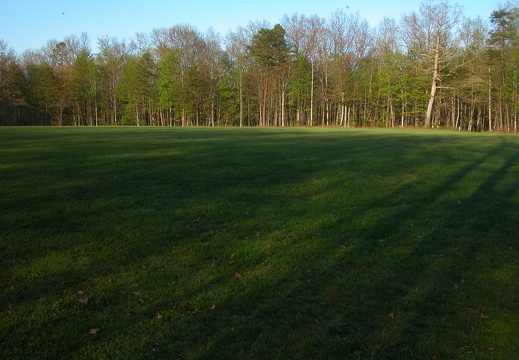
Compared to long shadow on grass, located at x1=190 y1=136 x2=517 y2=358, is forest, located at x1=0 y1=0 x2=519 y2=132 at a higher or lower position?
higher

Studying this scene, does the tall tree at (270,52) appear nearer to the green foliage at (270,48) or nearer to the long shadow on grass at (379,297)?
the green foliage at (270,48)

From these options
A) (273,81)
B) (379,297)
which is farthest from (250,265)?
(273,81)

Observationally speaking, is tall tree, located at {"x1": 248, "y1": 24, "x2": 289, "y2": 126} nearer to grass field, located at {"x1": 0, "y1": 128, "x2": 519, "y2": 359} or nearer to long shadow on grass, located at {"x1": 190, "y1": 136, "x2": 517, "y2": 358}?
grass field, located at {"x1": 0, "y1": 128, "x2": 519, "y2": 359}

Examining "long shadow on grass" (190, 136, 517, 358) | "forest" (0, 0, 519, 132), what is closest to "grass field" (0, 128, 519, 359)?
"long shadow on grass" (190, 136, 517, 358)

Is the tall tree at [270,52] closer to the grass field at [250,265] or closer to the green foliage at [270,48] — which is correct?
the green foliage at [270,48]

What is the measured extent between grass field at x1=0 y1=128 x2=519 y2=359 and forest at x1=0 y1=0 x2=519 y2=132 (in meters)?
45.6

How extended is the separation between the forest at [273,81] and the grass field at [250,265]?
45.6 metres

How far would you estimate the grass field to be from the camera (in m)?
3.98

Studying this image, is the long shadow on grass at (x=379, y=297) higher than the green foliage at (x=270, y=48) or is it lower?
lower

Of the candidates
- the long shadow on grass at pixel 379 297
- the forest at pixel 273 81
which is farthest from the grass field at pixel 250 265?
the forest at pixel 273 81

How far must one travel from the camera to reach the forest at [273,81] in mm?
52706

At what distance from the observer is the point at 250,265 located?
587 centimetres

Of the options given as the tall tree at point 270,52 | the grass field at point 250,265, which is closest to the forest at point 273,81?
the tall tree at point 270,52

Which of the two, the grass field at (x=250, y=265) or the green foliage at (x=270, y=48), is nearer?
the grass field at (x=250, y=265)
